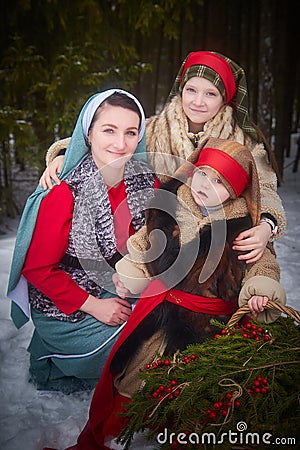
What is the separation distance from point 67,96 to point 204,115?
105 inches

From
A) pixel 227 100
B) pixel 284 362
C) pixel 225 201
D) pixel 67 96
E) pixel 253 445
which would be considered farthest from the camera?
pixel 67 96

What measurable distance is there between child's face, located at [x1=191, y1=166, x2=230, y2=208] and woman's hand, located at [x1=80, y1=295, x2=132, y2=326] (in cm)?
58

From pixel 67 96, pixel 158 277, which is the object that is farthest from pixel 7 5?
pixel 158 277

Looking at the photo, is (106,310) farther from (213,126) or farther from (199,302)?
(213,126)

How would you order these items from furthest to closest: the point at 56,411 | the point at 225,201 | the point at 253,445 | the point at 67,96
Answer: the point at 67,96
the point at 56,411
the point at 225,201
the point at 253,445

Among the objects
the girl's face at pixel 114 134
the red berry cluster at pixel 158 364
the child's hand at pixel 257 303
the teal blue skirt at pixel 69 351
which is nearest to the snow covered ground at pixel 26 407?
the teal blue skirt at pixel 69 351

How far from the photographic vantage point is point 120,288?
1.79 m

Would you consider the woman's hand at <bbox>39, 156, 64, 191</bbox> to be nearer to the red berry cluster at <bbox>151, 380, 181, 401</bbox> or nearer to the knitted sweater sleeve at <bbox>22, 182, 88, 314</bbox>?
the knitted sweater sleeve at <bbox>22, 182, 88, 314</bbox>

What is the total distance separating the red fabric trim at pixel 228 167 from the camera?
4.94 feet

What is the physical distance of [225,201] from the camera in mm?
1585

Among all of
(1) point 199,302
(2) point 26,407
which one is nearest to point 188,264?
(1) point 199,302

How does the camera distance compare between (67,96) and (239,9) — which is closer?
(67,96)

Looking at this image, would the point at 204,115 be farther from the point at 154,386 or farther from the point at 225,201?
the point at 154,386

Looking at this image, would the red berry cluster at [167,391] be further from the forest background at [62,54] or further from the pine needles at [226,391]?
the forest background at [62,54]
